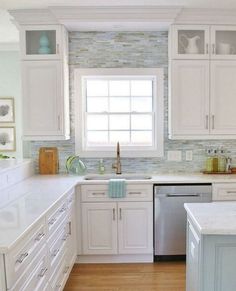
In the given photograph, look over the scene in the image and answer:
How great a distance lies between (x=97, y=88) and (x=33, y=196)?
1814mm

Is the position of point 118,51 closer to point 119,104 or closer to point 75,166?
point 119,104

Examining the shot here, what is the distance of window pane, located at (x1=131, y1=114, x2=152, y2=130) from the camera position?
3898 millimetres

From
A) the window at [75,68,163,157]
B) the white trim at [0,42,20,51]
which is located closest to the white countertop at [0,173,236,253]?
the window at [75,68,163,157]

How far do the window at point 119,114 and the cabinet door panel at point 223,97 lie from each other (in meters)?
0.62

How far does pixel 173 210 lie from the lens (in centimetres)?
327

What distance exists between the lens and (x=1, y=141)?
4.99 metres

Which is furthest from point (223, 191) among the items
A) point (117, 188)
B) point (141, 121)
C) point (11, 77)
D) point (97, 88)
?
point (11, 77)

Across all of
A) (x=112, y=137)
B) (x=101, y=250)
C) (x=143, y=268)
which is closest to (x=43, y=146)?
(x=112, y=137)

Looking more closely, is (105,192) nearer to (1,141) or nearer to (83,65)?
(83,65)

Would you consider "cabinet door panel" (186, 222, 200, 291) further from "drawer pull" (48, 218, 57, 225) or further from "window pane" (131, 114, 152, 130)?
"window pane" (131, 114, 152, 130)

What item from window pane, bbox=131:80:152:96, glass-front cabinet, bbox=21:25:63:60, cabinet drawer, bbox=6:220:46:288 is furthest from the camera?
window pane, bbox=131:80:152:96

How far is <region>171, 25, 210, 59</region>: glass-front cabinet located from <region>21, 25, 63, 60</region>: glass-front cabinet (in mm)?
1262

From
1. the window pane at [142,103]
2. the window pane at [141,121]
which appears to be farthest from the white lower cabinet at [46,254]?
the window pane at [142,103]

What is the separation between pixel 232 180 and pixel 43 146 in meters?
2.20
